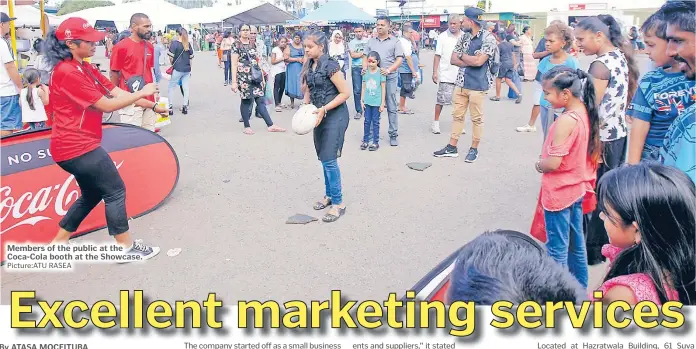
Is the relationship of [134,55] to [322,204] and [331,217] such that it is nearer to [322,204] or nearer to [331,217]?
[322,204]

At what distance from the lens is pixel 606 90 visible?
376 centimetres

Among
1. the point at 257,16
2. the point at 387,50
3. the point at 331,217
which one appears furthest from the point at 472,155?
the point at 257,16

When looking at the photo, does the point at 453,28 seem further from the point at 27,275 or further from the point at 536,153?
the point at 27,275

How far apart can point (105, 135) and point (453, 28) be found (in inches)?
221

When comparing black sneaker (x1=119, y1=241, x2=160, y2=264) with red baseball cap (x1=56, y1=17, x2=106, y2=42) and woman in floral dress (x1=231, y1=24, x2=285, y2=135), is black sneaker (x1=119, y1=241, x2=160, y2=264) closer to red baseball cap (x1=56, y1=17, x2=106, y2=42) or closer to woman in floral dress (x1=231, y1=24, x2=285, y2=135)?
red baseball cap (x1=56, y1=17, x2=106, y2=42)

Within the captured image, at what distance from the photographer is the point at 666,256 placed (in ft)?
5.16

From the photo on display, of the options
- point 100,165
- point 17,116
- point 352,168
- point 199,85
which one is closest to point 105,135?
point 100,165

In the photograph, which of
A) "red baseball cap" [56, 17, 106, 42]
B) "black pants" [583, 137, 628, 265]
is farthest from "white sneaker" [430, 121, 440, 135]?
"red baseball cap" [56, 17, 106, 42]

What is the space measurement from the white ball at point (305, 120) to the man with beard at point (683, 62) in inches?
106

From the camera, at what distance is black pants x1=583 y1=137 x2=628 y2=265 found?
372 cm

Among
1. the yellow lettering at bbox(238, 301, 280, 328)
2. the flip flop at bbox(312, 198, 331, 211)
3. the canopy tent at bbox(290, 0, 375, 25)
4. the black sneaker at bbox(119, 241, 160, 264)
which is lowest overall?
the black sneaker at bbox(119, 241, 160, 264)

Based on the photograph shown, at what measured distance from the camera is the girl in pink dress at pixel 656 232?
1.55 metres

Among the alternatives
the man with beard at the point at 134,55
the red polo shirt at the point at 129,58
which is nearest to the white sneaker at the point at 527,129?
the man with beard at the point at 134,55

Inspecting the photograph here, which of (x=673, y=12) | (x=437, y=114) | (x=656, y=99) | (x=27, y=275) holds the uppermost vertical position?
(x=673, y=12)
